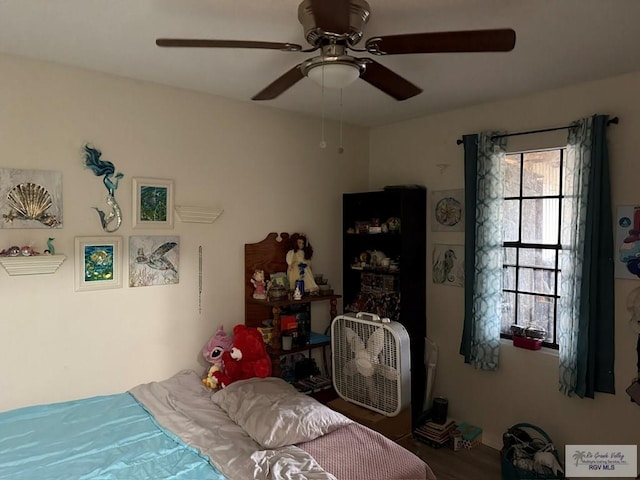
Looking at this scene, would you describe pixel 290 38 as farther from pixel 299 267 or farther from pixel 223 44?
pixel 299 267

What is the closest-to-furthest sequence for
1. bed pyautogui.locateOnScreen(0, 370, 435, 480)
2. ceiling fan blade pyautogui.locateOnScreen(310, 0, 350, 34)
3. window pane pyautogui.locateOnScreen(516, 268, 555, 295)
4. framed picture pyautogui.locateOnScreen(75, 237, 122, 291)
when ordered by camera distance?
1. ceiling fan blade pyautogui.locateOnScreen(310, 0, 350, 34)
2. bed pyautogui.locateOnScreen(0, 370, 435, 480)
3. framed picture pyautogui.locateOnScreen(75, 237, 122, 291)
4. window pane pyautogui.locateOnScreen(516, 268, 555, 295)

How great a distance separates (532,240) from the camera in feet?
10.0

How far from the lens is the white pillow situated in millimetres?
2139

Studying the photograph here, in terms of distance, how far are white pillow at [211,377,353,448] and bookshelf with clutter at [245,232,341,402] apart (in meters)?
0.54

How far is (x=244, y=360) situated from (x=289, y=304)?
0.51 meters

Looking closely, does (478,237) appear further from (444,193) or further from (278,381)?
(278,381)

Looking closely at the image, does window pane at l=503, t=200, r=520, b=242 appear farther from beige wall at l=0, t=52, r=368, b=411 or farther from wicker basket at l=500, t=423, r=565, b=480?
beige wall at l=0, t=52, r=368, b=411

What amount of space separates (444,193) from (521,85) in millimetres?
955

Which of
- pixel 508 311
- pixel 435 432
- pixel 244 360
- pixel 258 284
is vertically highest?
pixel 258 284

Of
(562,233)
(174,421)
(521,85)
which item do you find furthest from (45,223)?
(562,233)

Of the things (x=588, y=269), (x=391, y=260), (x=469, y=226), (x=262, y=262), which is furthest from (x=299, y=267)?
(x=588, y=269)

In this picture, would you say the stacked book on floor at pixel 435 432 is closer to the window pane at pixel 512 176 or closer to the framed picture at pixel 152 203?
the window pane at pixel 512 176

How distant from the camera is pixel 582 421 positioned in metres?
2.79

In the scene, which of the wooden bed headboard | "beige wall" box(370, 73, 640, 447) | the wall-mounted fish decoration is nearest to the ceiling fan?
the wall-mounted fish decoration
